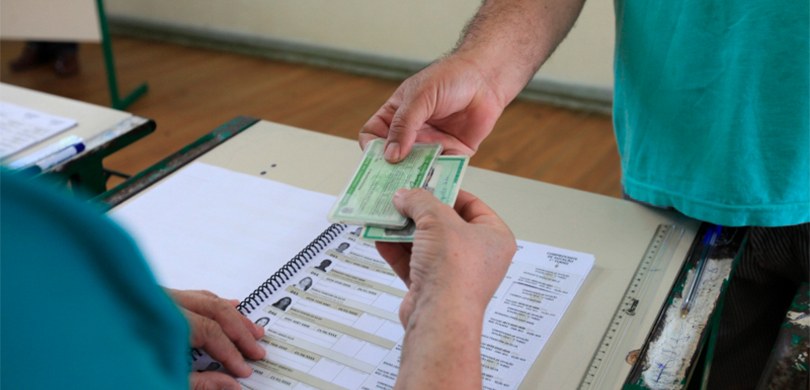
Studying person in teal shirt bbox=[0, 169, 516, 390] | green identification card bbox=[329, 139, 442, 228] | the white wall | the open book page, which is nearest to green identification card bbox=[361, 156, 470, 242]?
green identification card bbox=[329, 139, 442, 228]

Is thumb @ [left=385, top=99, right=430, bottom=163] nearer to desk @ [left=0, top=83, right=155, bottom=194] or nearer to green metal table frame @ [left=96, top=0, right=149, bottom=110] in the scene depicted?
desk @ [left=0, top=83, right=155, bottom=194]

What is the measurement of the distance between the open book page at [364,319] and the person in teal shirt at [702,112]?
189 mm

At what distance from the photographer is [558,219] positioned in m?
1.32

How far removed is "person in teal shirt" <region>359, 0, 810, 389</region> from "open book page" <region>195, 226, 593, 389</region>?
189 mm

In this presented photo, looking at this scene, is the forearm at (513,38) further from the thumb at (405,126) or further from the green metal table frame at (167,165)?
the green metal table frame at (167,165)

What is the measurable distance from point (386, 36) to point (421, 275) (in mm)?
3441

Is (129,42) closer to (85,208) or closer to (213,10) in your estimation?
(213,10)

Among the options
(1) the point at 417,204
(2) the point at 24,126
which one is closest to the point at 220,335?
(1) the point at 417,204

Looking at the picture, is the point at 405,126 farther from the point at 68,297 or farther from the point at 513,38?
the point at 68,297

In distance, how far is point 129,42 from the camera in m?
4.82

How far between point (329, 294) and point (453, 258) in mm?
373

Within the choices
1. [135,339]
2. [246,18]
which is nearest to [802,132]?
[135,339]

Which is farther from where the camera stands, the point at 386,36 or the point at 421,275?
the point at 386,36

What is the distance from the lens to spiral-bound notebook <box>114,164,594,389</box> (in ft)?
3.23
